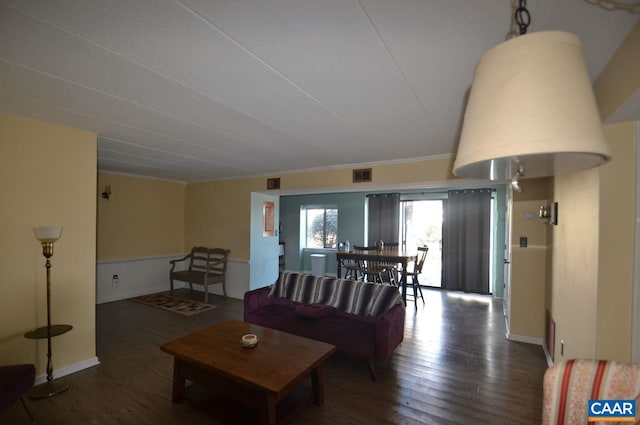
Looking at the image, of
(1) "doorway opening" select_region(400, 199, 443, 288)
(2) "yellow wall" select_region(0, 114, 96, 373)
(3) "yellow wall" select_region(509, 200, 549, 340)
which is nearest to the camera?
(2) "yellow wall" select_region(0, 114, 96, 373)

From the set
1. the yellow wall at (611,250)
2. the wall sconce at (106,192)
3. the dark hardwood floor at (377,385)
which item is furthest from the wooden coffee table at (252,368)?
the wall sconce at (106,192)

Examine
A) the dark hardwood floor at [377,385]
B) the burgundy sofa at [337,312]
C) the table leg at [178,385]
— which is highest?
the burgundy sofa at [337,312]

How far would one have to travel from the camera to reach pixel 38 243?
259 centimetres

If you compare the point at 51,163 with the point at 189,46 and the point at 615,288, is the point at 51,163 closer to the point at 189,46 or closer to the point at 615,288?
the point at 189,46

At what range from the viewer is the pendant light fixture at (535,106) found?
0.55m

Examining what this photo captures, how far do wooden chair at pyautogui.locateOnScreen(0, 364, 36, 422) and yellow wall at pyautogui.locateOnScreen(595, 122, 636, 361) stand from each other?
3.51 m

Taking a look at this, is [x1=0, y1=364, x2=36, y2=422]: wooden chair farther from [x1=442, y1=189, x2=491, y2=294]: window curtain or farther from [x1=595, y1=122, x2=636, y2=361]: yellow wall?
[x1=442, y1=189, x2=491, y2=294]: window curtain

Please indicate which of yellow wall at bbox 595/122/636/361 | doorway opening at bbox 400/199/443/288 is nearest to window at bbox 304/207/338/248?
doorway opening at bbox 400/199/443/288

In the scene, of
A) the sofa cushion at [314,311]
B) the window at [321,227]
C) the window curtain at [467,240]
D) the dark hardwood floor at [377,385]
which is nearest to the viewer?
the dark hardwood floor at [377,385]

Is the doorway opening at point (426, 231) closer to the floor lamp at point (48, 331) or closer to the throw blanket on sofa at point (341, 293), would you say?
the throw blanket on sofa at point (341, 293)

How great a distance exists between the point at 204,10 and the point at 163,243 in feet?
18.3

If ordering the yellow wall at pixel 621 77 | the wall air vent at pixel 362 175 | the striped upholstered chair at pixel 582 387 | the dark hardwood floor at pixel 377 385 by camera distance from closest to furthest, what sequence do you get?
the striped upholstered chair at pixel 582 387 < the yellow wall at pixel 621 77 < the dark hardwood floor at pixel 377 385 < the wall air vent at pixel 362 175

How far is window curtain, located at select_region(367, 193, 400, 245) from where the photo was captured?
22.3 feet

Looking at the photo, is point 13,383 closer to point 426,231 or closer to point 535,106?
point 535,106
